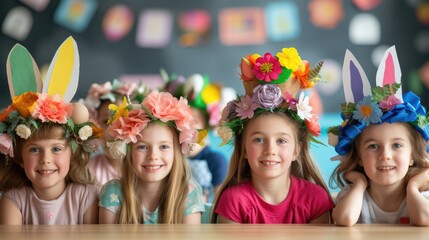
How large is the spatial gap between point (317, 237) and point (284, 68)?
2.98 feet

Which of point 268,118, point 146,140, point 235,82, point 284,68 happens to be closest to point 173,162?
point 146,140

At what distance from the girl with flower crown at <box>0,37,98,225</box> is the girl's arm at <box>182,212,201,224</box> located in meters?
0.37

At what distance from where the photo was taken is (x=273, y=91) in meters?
2.48

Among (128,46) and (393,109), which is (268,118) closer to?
(393,109)

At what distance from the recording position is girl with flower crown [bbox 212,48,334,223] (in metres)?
2.47

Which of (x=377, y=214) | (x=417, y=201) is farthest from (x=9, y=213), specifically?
(x=417, y=201)

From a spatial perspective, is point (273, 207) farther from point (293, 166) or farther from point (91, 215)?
point (91, 215)

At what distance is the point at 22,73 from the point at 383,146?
1459mm

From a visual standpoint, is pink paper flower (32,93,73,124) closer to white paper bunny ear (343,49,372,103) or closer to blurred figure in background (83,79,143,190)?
white paper bunny ear (343,49,372,103)

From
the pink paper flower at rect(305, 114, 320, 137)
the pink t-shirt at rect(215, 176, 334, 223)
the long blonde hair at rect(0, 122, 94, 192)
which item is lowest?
the pink t-shirt at rect(215, 176, 334, 223)

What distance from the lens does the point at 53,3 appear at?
221 inches

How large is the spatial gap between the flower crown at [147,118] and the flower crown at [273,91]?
171 mm

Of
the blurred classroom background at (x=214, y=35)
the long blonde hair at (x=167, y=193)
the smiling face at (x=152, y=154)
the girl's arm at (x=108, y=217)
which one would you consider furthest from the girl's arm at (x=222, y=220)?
the blurred classroom background at (x=214, y=35)

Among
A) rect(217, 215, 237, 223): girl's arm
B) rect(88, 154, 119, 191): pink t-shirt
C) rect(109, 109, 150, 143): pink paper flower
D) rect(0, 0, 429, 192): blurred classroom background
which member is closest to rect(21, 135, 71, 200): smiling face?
rect(109, 109, 150, 143): pink paper flower
